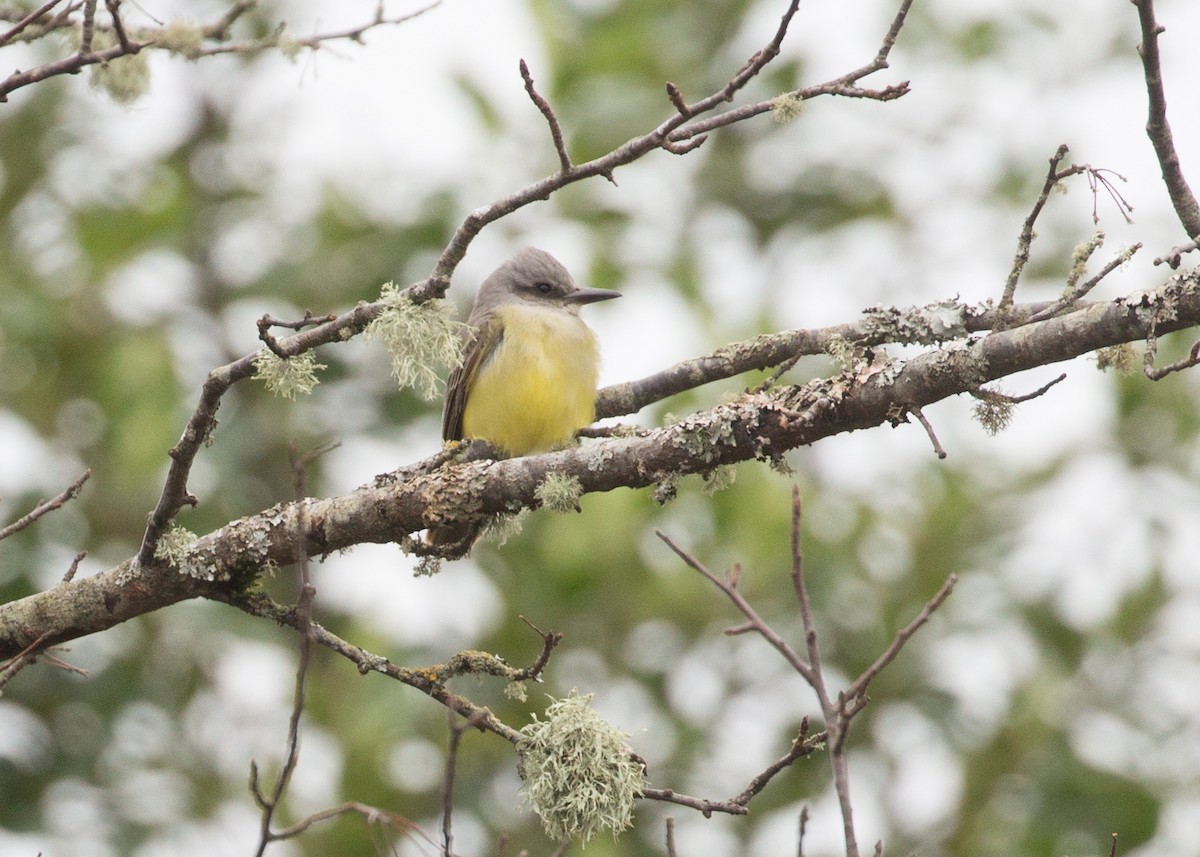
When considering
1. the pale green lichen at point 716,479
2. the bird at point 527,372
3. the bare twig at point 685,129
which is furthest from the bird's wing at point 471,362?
the bare twig at point 685,129

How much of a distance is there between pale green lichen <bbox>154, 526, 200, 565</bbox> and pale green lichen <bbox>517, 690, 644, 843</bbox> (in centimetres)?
106

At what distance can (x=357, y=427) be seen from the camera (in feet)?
29.4

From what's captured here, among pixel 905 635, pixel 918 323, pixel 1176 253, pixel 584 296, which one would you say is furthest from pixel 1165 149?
pixel 584 296

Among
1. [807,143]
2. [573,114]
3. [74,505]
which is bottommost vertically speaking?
[74,505]

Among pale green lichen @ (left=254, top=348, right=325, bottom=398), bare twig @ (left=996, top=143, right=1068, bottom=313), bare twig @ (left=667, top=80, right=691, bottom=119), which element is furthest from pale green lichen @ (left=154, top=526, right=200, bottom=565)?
bare twig @ (left=996, top=143, right=1068, bottom=313)

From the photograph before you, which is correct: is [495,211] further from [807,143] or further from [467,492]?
[807,143]

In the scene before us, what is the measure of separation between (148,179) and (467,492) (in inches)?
245

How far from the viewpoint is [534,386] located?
569 centimetres

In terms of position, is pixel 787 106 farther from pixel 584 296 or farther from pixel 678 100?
pixel 584 296

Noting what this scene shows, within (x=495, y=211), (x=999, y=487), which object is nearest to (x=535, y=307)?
(x=495, y=211)

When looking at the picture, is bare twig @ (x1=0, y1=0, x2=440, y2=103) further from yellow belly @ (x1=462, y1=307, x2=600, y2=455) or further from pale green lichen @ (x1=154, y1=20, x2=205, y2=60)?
yellow belly @ (x1=462, y1=307, x2=600, y2=455)

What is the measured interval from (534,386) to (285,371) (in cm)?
216

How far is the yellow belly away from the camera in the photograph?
5.59 m

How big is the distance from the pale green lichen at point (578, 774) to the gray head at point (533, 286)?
3041 mm
